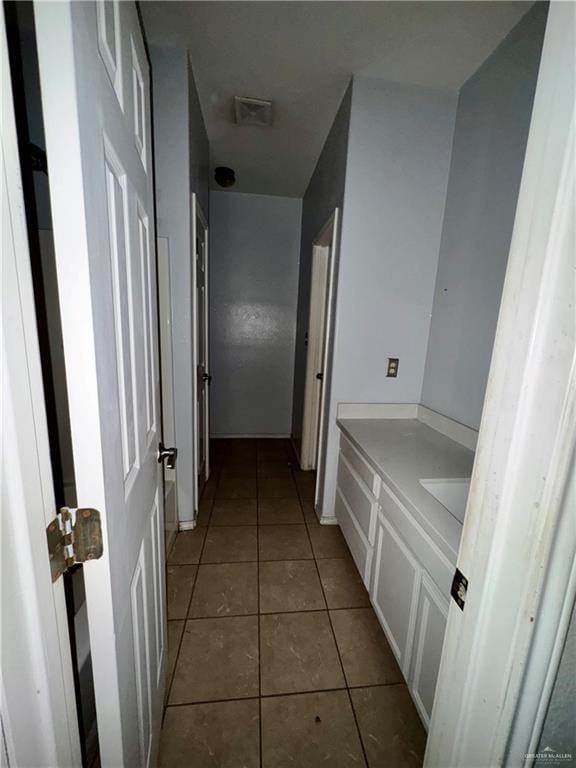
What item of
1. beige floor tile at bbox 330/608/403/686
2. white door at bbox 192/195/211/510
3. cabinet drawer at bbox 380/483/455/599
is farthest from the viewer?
white door at bbox 192/195/211/510

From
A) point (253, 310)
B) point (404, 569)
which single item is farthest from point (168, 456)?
point (253, 310)

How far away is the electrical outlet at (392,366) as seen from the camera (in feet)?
6.68

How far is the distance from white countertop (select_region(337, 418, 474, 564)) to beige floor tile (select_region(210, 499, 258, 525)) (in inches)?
39.9

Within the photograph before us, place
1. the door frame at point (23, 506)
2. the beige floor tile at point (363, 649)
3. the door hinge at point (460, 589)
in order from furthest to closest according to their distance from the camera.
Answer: the beige floor tile at point (363, 649) → the door hinge at point (460, 589) → the door frame at point (23, 506)

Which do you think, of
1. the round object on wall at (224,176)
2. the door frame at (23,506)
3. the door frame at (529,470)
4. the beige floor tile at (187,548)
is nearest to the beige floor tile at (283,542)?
the beige floor tile at (187,548)

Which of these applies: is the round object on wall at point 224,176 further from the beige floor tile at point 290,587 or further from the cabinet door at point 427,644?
the cabinet door at point 427,644

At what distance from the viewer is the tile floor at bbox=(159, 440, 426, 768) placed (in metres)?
1.07

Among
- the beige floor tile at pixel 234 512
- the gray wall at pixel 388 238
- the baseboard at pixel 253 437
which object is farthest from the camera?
the baseboard at pixel 253 437

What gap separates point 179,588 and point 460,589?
1597 millimetres

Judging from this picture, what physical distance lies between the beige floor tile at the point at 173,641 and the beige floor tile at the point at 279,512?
0.85 m

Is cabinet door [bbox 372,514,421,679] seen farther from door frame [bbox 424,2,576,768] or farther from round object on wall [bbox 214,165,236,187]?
round object on wall [bbox 214,165,236,187]

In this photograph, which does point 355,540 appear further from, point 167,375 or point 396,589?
point 167,375

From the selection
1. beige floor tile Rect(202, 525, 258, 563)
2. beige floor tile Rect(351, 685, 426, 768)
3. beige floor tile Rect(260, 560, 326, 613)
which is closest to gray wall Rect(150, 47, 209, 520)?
beige floor tile Rect(202, 525, 258, 563)

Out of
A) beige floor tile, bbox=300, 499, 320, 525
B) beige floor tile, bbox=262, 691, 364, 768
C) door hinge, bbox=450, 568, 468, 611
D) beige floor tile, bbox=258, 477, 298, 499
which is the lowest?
beige floor tile, bbox=258, 477, 298, 499
